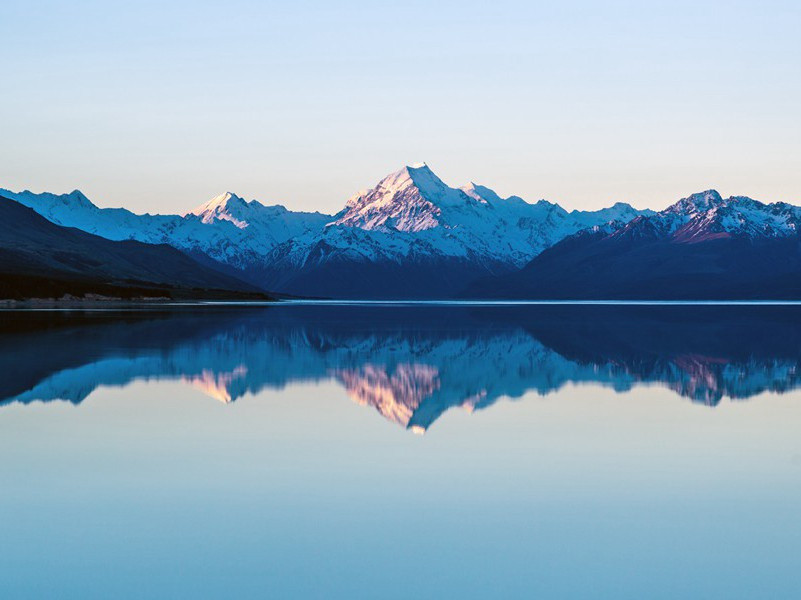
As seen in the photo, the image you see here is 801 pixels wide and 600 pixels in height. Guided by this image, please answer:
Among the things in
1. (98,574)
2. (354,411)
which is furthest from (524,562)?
(354,411)

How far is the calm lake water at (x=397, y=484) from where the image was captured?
16.9 m

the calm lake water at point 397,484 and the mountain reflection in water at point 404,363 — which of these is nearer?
the calm lake water at point 397,484

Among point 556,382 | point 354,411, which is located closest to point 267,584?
point 354,411

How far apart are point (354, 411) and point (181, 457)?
10.7m

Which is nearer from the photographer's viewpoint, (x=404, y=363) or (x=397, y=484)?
(x=397, y=484)

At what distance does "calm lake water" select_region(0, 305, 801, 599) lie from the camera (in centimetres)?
1689

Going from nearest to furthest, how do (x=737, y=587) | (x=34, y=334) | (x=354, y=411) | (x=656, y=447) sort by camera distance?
(x=737, y=587)
(x=656, y=447)
(x=354, y=411)
(x=34, y=334)

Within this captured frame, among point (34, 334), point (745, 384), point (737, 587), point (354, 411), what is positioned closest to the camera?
point (737, 587)

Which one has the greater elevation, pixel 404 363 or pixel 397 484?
pixel 404 363

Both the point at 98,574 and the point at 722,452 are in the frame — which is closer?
the point at 98,574

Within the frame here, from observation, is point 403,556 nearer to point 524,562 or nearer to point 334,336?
point 524,562

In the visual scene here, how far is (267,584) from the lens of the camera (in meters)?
16.4

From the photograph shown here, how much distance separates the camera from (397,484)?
78.4 feet

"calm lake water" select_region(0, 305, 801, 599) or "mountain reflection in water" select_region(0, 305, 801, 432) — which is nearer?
"calm lake water" select_region(0, 305, 801, 599)
